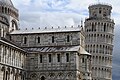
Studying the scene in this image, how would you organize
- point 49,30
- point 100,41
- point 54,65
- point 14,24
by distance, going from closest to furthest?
point 54,65
point 49,30
point 14,24
point 100,41

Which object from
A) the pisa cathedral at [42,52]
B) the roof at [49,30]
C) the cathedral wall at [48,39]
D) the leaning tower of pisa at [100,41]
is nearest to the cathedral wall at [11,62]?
the pisa cathedral at [42,52]

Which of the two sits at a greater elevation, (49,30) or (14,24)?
(14,24)

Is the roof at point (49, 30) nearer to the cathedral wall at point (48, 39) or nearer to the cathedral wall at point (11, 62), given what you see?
the cathedral wall at point (48, 39)

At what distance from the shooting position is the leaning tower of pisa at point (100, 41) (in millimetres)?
85375

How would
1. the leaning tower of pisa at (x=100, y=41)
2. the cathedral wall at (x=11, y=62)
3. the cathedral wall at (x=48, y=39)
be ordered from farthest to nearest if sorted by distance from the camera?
1. the leaning tower of pisa at (x=100, y=41)
2. the cathedral wall at (x=48, y=39)
3. the cathedral wall at (x=11, y=62)

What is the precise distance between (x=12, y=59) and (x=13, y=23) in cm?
1390

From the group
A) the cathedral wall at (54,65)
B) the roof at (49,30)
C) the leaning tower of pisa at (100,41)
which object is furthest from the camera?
the leaning tower of pisa at (100,41)

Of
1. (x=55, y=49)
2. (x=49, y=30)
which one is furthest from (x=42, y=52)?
(x=49, y=30)

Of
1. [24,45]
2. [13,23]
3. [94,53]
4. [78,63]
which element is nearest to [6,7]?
[13,23]

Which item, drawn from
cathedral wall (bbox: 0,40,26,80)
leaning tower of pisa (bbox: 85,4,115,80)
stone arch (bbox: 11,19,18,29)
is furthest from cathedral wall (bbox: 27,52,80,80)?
leaning tower of pisa (bbox: 85,4,115,80)

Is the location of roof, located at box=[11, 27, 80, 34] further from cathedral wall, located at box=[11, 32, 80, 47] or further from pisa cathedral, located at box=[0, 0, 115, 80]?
cathedral wall, located at box=[11, 32, 80, 47]

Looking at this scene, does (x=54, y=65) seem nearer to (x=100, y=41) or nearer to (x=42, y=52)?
(x=42, y=52)

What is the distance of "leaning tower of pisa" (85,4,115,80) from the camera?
280ft

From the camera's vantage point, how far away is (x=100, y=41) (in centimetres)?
8656
